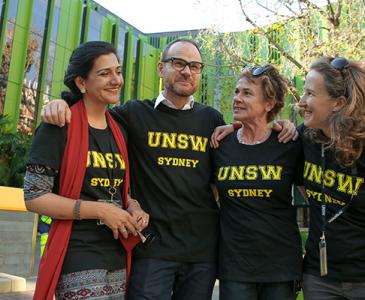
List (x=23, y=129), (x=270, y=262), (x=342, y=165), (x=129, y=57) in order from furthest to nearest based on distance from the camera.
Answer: (x=129, y=57), (x=23, y=129), (x=270, y=262), (x=342, y=165)

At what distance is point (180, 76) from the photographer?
10.6 feet

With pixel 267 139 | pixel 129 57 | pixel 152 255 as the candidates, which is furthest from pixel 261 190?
pixel 129 57

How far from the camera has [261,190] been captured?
9.74 ft

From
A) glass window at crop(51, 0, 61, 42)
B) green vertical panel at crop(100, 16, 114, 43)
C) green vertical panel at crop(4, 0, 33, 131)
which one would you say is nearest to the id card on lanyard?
green vertical panel at crop(4, 0, 33, 131)

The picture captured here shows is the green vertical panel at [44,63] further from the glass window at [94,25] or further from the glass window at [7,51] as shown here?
the glass window at [94,25]

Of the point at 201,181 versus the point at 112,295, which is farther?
the point at 201,181

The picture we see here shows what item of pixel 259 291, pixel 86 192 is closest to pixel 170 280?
pixel 259 291

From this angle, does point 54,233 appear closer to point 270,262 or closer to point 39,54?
point 270,262

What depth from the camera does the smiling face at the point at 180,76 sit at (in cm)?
322

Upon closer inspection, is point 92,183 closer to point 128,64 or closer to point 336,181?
point 336,181

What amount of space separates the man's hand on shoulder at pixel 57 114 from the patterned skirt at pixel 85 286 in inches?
34.4

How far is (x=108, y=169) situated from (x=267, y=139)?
122cm

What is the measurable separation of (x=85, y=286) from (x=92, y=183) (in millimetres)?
588

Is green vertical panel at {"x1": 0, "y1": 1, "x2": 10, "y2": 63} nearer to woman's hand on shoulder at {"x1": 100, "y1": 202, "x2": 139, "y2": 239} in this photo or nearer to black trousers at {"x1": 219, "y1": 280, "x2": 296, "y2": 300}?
woman's hand on shoulder at {"x1": 100, "y1": 202, "x2": 139, "y2": 239}
